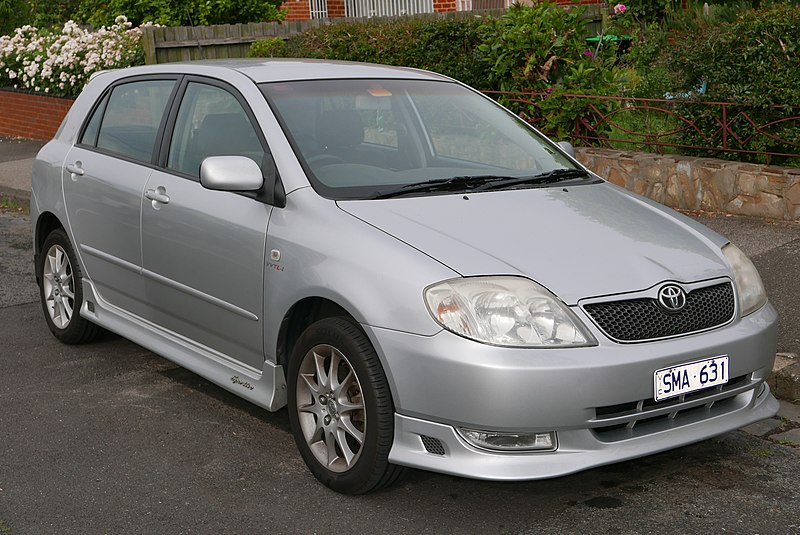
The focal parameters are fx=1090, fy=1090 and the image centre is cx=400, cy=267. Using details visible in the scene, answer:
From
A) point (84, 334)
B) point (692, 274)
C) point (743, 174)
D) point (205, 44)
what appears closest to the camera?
point (692, 274)

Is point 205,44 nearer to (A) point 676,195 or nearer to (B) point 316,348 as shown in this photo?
(A) point 676,195

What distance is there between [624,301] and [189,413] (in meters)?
2.45

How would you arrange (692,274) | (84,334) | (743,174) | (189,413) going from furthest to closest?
(743,174), (84,334), (189,413), (692,274)

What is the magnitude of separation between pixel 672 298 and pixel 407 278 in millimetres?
1028

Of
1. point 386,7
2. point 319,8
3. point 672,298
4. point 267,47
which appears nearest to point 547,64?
point 267,47

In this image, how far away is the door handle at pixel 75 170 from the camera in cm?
627

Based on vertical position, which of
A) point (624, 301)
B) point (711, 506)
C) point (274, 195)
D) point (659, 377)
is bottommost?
point (711, 506)

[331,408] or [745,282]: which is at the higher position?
[745,282]

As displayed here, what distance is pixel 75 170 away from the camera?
6320 mm

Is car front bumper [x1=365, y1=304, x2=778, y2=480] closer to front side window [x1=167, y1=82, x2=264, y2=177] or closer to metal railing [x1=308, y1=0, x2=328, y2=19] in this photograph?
front side window [x1=167, y1=82, x2=264, y2=177]

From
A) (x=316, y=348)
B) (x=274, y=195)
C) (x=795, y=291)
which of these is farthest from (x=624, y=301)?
(x=795, y=291)

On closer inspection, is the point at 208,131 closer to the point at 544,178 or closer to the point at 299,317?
the point at 299,317

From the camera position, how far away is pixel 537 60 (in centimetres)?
1040

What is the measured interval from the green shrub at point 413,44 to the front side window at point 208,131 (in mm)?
5734
